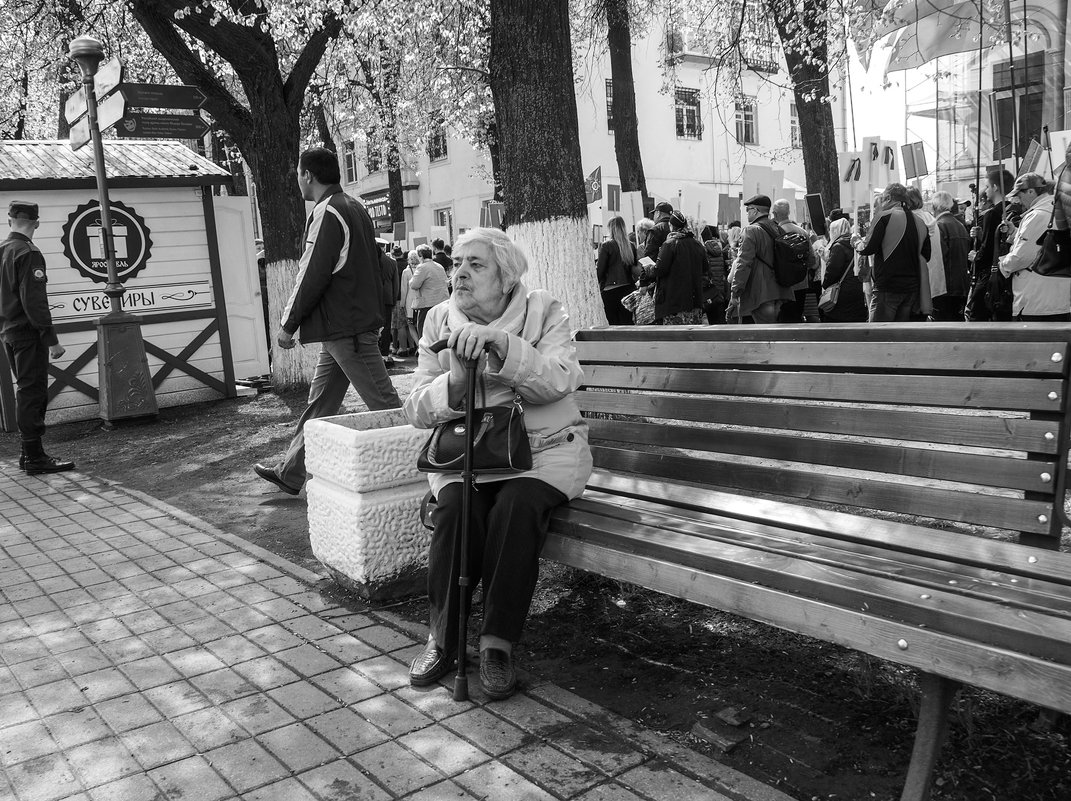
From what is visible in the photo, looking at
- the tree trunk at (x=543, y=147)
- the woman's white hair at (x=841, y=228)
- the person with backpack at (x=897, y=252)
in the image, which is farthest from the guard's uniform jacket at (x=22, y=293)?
the woman's white hair at (x=841, y=228)

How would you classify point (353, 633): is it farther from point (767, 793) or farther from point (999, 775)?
point (999, 775)

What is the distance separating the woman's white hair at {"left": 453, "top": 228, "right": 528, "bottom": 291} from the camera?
346 centimetres

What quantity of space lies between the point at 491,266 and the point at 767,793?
6.35 ft

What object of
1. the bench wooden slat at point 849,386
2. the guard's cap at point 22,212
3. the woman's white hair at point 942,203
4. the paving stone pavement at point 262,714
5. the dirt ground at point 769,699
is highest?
the guard's cap at point 22,212

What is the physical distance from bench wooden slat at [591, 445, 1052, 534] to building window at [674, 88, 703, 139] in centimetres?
2806

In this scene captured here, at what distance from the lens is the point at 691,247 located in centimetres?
1019

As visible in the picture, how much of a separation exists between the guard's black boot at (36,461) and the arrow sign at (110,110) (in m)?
3.37

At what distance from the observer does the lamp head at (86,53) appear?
363 inches

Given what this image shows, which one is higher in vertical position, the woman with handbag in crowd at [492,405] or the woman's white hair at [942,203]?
the woman's white hair at [942,203]

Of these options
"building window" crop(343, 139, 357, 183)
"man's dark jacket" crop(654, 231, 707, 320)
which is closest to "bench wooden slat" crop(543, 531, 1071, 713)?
"man's dark jacket" crop(654, 231, 707, 320)

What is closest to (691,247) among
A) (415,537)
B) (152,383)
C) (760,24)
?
(760,24)

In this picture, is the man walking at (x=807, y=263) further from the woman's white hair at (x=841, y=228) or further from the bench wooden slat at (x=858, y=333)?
the bench wooden slat at (x=858, y=333)

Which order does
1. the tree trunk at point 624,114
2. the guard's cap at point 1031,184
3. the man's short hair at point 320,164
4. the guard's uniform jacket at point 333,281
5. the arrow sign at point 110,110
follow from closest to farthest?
the guard's uniform jacket at point 333,281 → the man's short hair at point 320,164 → the guard's cap at point 1031,184 → the arrow sign at point 110,110 → the tree trunk at point 624,114

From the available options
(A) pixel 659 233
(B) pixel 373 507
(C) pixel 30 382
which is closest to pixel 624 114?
(A) pixel 659 233
